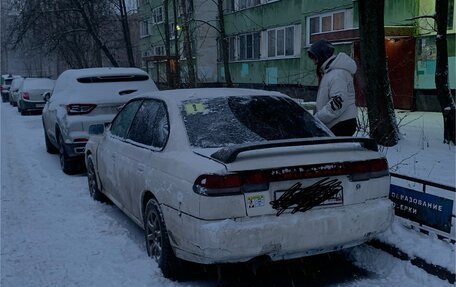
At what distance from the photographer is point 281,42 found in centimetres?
2297

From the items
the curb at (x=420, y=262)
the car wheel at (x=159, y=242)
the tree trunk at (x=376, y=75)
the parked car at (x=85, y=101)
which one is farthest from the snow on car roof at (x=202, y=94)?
the tree trunk at (x=376, y=75)

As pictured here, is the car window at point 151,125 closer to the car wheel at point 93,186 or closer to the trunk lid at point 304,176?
the trunk lid at point 304,176

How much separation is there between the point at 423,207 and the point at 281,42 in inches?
767

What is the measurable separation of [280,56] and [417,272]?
65.1 feet

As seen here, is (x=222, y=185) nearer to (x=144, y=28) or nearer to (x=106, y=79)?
(x=106, y=79)

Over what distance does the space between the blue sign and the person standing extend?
0.95 m

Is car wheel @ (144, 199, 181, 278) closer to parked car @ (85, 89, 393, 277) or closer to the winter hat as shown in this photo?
parked car @ (85, 89, 393, 277)

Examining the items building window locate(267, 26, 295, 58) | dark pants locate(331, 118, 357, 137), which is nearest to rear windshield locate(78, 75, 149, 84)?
dark pants locate(331, 118, 357, 137)

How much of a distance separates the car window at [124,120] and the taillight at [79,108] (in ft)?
7.43

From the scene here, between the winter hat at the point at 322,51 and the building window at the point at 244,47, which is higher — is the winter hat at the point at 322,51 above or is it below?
below

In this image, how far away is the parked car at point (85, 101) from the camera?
781 centimetres

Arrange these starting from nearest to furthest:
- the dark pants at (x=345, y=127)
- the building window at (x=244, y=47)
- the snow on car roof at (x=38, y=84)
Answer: the dark pants at (x=345, y=127) → the snow on car roof at (x=38, y=84) → the building window at (x=244, y=47)

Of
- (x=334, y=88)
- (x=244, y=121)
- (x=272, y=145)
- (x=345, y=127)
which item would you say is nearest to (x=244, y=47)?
(x=345, y=127)

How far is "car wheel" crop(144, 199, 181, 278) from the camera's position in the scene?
12.5 feet
